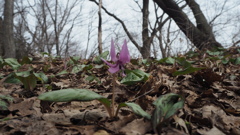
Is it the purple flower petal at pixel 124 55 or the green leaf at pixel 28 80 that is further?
the green leaf at pixel 28 80

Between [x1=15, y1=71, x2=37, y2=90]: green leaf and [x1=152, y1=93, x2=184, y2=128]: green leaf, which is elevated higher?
[x1=15, y1=71, x2=37, y2=90]: green leaf

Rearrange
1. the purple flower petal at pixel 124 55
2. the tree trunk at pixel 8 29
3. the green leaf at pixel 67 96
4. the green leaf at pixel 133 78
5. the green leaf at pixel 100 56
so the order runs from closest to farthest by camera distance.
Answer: the green leaf at pixel 67 96
the purple flower petal at pixel 124 55
the green leaf at pixel 133 78
the green leaf at pixel 100 56
the tree trunk at pixel 8 29

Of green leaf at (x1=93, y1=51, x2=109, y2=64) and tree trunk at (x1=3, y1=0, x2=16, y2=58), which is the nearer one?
green leaf at (x1=93, y1=51, x2=109, y2=64)

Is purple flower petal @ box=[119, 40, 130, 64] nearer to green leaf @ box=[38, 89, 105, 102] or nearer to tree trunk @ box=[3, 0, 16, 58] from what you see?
green leaf @ box=[38, 89, 105, 102]

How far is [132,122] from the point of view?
893mm

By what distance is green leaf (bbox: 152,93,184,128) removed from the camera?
0.77 m

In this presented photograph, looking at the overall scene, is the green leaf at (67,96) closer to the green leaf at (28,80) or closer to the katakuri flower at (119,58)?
the katakuri flower at (119,58)

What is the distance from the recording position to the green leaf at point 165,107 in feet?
2.52

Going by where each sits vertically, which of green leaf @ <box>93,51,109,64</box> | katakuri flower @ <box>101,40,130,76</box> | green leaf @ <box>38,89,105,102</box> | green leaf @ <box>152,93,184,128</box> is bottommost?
green leaf @ <box>152,93,184,128</box>

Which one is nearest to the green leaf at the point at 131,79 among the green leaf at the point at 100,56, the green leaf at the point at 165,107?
the green leaf at the point at 165,107

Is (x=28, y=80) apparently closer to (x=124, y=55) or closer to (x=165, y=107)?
(x=124, y=55)

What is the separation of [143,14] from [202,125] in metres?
10.1

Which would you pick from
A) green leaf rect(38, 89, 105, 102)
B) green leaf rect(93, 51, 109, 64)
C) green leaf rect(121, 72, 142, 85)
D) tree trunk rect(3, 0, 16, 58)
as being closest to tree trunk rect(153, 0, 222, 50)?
green leaf rect(93, 51, 109, 64)

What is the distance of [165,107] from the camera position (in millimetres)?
848
